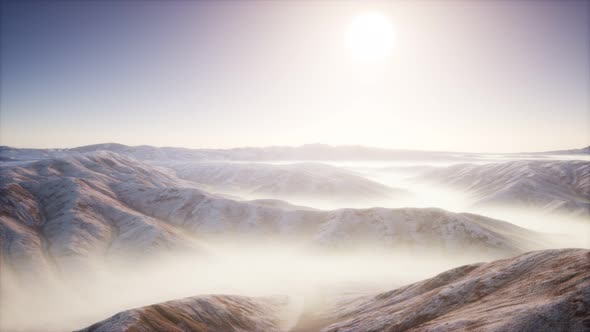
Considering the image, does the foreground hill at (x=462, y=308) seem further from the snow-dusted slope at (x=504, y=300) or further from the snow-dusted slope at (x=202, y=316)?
the snow-dusted slope at (x=202, y=316)

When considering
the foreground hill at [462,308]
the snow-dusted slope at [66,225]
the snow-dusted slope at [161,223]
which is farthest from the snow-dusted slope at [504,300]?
the snow-dusted slope at [66,225]

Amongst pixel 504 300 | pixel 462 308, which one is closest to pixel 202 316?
pixel 462 308

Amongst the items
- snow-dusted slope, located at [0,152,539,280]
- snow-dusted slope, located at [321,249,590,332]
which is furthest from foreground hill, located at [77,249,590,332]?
snow-dusted slope, located at [0,152,539,280]

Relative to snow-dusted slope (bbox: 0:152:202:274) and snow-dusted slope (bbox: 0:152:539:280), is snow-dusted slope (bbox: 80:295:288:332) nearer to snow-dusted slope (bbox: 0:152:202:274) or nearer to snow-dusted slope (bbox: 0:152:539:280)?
snow-dusted slope (bbox: 0:152:539:280)

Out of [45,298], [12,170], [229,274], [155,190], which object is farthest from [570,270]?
[12,170]

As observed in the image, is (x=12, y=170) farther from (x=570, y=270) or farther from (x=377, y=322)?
(x=570, y=270)
